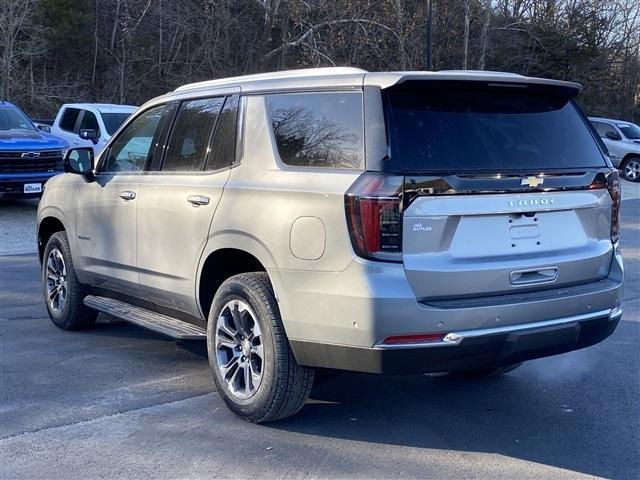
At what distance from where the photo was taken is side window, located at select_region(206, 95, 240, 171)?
5.08m

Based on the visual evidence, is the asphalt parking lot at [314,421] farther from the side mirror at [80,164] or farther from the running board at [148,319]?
the side mirror at [80,164]

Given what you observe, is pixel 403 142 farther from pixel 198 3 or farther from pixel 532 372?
pixel 198 3

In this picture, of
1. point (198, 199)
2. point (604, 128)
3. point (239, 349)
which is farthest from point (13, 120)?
point (604, 128)

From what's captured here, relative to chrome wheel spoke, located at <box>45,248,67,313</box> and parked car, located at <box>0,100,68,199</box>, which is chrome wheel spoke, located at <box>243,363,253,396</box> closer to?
chrome wheel spoke, located at <box>45,248,67,313</box>

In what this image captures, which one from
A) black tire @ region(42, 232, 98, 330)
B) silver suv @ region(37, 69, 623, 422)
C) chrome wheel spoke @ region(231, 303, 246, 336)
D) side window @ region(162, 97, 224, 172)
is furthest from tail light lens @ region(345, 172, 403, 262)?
black tire @ region(42, 232, 98, 330)

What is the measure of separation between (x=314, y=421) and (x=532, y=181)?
190cm

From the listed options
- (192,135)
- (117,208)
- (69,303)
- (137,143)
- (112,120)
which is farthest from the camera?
(112,120)

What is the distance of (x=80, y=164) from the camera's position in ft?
21.1

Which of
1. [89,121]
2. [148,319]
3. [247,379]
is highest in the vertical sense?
[89,121]

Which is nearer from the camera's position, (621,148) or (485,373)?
Result: (485,373)

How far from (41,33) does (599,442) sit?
2781 cm

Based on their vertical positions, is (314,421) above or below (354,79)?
below

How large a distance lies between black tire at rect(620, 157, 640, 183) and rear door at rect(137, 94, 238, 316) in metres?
21.7

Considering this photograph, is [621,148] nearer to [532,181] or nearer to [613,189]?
[613,189]
